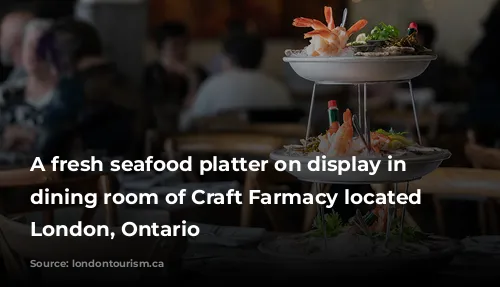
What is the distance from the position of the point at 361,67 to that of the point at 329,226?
0.39 meters

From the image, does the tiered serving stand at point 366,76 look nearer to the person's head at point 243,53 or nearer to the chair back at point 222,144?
the chair back at point 222,144

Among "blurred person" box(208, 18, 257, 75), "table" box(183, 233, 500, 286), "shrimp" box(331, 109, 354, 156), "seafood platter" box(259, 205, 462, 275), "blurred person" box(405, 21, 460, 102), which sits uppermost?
"blurred person" box(208, 18, 257, 75)

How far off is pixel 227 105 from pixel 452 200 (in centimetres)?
191

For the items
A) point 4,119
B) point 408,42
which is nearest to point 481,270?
point 408,42

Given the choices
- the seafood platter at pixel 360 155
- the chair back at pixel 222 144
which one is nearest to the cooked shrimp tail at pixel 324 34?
the seafood platter at pixel 360 155

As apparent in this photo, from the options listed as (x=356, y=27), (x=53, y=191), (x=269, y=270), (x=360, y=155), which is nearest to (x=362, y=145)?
(x=360, y=155)

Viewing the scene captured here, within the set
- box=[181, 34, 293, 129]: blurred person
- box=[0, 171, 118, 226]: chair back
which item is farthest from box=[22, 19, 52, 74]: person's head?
box=[0, 171, 118, 226]: chair back

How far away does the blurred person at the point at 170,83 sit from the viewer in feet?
15.1

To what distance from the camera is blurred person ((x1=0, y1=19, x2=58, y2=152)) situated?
3727mm

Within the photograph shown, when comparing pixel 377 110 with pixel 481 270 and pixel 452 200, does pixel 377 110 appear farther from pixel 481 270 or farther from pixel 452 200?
pixel 481 270

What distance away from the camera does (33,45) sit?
449 cm

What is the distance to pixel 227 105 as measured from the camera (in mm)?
4289

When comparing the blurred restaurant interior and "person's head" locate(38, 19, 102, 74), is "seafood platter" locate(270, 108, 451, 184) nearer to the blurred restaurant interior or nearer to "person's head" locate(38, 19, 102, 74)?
the blurred restaurant interior

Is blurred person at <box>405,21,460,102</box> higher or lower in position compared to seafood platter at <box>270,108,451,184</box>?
higher
